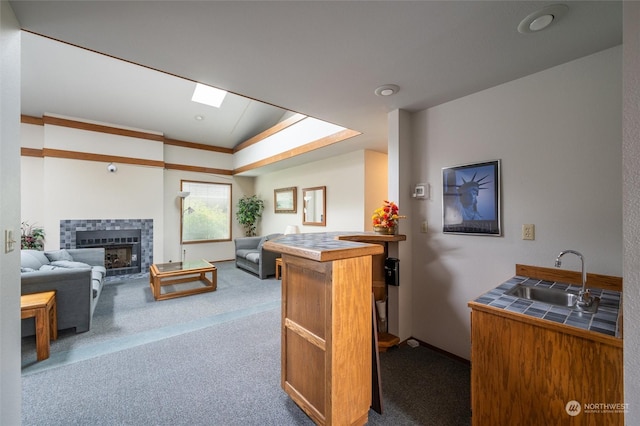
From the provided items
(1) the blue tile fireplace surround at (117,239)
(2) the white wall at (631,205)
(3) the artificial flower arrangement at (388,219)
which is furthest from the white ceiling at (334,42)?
(1) the blue tile fireplace surround at (117,239)

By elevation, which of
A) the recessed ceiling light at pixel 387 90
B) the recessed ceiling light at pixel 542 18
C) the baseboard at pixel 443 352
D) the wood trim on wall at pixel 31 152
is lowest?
the baseboard at pixel 443 352

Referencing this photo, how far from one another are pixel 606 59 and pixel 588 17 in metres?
0.52

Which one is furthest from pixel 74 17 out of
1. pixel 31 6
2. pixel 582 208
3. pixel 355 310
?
pixel 582 208

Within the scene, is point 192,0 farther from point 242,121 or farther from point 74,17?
point 242,121

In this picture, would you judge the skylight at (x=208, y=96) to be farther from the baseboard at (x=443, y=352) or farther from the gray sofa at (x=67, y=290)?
the baseboard at (x=443, y=352)

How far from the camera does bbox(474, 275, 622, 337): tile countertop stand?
3.99 feet

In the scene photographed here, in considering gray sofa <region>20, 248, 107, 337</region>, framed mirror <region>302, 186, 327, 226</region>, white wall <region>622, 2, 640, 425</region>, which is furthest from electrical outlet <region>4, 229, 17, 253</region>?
framed mirror <region>302, 186, 327, 226</region>

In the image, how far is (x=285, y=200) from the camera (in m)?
6.13

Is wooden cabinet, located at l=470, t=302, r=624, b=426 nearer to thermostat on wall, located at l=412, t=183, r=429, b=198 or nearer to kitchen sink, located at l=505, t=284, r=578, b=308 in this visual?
kitchen sink, located at l=505, t=284, r=578, b=308

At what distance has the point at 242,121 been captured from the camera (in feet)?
19.3

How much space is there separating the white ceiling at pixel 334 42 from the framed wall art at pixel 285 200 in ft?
10.6

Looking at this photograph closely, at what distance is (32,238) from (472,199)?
22.0 ft

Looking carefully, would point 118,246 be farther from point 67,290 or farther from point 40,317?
point 40,317

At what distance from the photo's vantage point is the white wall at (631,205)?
0.92 metres
